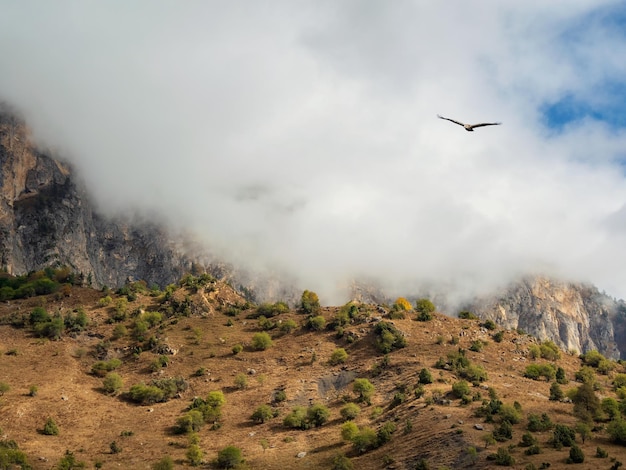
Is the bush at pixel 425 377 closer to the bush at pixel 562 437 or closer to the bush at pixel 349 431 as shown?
the bush at pixel 349 431

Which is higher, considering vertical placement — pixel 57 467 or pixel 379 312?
pixel 379 312

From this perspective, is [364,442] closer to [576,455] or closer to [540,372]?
[576,455]

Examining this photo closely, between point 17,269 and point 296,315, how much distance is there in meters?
94.5

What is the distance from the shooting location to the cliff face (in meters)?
164

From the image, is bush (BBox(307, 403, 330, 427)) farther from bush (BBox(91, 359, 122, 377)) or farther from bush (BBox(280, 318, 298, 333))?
bush (BBox(91, 359, 122, 377))

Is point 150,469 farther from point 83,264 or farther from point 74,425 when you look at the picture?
point 83,264

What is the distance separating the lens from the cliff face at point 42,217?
538 ft

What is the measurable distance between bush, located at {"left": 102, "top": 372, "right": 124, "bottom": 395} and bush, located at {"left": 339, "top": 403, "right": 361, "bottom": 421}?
2951 centimetres

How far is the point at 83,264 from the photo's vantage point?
177125 mm

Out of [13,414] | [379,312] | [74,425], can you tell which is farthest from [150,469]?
[379,312]

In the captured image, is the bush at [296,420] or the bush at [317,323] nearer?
the bush at [296,420]

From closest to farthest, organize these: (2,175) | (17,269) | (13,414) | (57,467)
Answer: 1. (57,467)
2. (13,414)
3. (17,269)
4. (2,175)

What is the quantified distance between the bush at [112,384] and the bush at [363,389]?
29859 millimetres

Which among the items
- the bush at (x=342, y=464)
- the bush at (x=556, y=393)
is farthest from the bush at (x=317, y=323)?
the bush at (x=342, y=464)
